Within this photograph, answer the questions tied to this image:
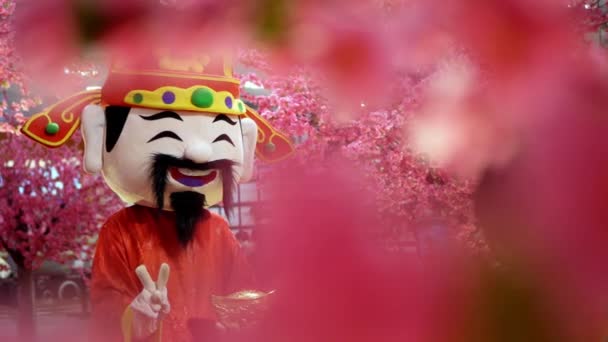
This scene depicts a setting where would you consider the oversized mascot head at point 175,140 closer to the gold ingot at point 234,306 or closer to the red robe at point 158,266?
the red robe at point 158,266

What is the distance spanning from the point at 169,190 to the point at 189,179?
4 cm

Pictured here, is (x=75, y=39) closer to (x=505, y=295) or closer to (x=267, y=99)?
(x=505, y=295)

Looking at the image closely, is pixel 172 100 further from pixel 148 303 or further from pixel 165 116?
pixel 148 303

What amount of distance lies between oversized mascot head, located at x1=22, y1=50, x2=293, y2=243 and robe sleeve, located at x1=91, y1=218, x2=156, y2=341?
103mm

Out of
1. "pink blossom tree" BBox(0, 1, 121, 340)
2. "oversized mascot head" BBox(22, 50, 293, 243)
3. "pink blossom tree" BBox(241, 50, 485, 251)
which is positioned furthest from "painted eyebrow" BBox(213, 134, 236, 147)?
"pink blossom tree" BBox(0, 1, 121, 340)

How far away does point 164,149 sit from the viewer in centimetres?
124

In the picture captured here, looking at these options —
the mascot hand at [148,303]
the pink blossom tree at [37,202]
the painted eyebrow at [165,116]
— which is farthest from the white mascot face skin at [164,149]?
the pink blossom tree at [37,202]

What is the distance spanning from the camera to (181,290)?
124 cm

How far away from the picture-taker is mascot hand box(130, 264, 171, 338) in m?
1.12

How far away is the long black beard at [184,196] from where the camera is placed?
4.09 feet

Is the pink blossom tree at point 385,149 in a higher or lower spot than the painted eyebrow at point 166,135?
lower

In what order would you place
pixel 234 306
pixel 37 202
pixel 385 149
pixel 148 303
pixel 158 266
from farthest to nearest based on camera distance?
pixel 37 202 → pixel 158 266 → pixel 148 303 → pixel 385 149 → pixel 234 306

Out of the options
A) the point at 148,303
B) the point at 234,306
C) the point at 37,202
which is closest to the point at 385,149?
the point at 234,306

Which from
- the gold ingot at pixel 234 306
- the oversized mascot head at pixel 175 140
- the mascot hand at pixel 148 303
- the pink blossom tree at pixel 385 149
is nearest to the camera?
the pink blossom tree at pixel 385 149
